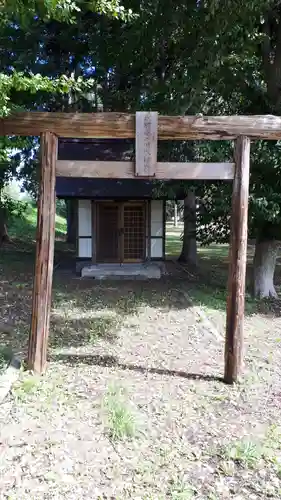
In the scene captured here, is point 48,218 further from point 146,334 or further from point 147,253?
point 147,253

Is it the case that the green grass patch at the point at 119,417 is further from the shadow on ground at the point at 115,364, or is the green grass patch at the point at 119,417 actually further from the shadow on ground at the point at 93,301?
the shadow on ground at the point at 93,301

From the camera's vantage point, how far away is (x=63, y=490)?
120 inches

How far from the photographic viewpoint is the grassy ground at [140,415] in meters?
3.23

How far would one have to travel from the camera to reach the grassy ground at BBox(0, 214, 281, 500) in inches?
127

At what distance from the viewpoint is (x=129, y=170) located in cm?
497

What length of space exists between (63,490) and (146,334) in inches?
168

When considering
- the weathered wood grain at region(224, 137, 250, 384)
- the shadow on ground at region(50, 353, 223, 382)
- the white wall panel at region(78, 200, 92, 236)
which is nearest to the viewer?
the weathered wood grain at region(224, 137, 250, 384)

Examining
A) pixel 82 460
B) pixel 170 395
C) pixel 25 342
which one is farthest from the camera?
pixel 25 342

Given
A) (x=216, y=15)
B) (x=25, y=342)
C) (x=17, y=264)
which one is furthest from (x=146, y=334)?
(x=17, y=264)

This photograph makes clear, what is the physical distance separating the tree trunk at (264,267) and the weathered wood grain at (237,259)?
17.8 ft

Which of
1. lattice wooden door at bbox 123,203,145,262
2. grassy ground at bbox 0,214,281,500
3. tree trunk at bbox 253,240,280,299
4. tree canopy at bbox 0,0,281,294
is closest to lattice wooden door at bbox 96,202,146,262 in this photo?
lattice wooden door at bbox 123,203,145,262

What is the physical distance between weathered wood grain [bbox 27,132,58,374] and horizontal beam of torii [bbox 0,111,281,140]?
174mm

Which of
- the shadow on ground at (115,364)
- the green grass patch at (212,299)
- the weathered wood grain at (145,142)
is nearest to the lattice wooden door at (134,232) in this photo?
the green grass patch at (212,299)

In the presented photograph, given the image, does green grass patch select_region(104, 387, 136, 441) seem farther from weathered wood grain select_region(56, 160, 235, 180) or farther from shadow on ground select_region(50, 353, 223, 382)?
weathered wood grain select_region(56, 160, 235, 180)
